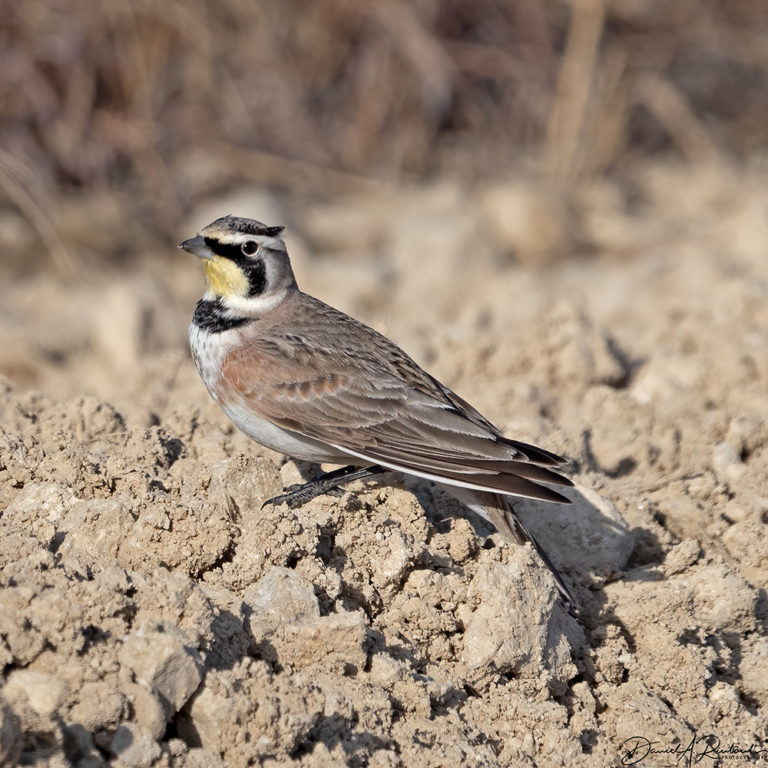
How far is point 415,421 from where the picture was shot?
164 inches

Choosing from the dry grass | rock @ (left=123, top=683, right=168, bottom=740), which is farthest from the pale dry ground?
the dry grass

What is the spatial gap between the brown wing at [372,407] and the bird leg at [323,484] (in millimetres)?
157

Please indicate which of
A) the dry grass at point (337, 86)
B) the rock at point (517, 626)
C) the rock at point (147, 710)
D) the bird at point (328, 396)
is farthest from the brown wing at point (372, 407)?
the dry grass at point (337, 86)

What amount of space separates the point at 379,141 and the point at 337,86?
A: 2.15ft

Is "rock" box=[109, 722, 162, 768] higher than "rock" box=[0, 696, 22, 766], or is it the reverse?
"rock" box=[0, 696, 22, 766]

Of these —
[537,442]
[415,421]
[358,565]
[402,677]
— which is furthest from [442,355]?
[402,677]

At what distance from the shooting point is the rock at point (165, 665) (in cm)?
297

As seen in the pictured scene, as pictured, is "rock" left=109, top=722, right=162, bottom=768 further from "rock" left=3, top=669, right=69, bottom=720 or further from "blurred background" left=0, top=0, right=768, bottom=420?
"blurred background" left=0, top=0, right=768, bottom=420

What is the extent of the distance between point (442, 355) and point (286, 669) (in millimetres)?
3237

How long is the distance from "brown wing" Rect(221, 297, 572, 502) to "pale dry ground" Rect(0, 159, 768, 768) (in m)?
0.21

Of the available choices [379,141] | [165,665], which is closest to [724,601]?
[165,665]

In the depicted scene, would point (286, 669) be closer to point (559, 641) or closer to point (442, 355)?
point (559, 641)

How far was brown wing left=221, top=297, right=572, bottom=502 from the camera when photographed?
12.8ft

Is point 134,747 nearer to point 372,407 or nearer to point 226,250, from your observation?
point 372,407
